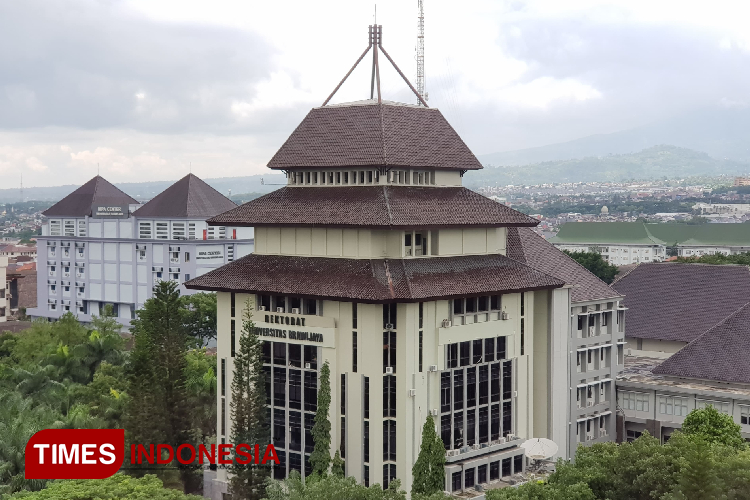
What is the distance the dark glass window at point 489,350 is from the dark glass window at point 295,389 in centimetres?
827

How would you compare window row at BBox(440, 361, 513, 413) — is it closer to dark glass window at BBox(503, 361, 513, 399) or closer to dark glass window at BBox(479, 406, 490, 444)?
dark glass window at BBox(503, 361, 513, 399)

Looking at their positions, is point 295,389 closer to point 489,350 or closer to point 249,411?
point 249,411

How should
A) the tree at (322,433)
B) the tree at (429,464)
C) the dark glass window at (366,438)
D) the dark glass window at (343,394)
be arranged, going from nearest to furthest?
1. the tree at (429,464)
2. the tree at (322,433)
3. the dark glass window at (366,438)
4. the dark glass window at (343,394)

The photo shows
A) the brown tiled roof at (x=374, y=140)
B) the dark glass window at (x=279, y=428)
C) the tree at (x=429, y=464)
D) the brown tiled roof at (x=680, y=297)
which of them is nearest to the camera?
the tree at (x=429, y=464)

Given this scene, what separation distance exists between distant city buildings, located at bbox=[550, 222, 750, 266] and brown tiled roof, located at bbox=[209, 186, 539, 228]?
134m

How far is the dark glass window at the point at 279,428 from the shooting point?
43.9 m

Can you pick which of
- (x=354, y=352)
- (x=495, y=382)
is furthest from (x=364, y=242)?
(x=495, y=382)

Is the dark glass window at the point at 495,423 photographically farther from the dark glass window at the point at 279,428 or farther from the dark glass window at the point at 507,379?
the dark glass window at the point at 279,428

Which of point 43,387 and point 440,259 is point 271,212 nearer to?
point 440,259

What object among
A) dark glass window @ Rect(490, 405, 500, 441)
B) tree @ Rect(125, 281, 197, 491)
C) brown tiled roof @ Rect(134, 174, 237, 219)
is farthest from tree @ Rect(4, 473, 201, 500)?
brown tiled roof @ Rect(134, 174, 237, 219)

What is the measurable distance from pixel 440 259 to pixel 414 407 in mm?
6762

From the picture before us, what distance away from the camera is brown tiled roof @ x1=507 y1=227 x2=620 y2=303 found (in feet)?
162

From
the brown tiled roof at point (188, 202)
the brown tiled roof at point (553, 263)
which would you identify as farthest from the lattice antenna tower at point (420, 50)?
the brown tiled roof at point (553, 263)

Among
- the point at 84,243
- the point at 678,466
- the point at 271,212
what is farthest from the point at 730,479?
the point at 84,243
